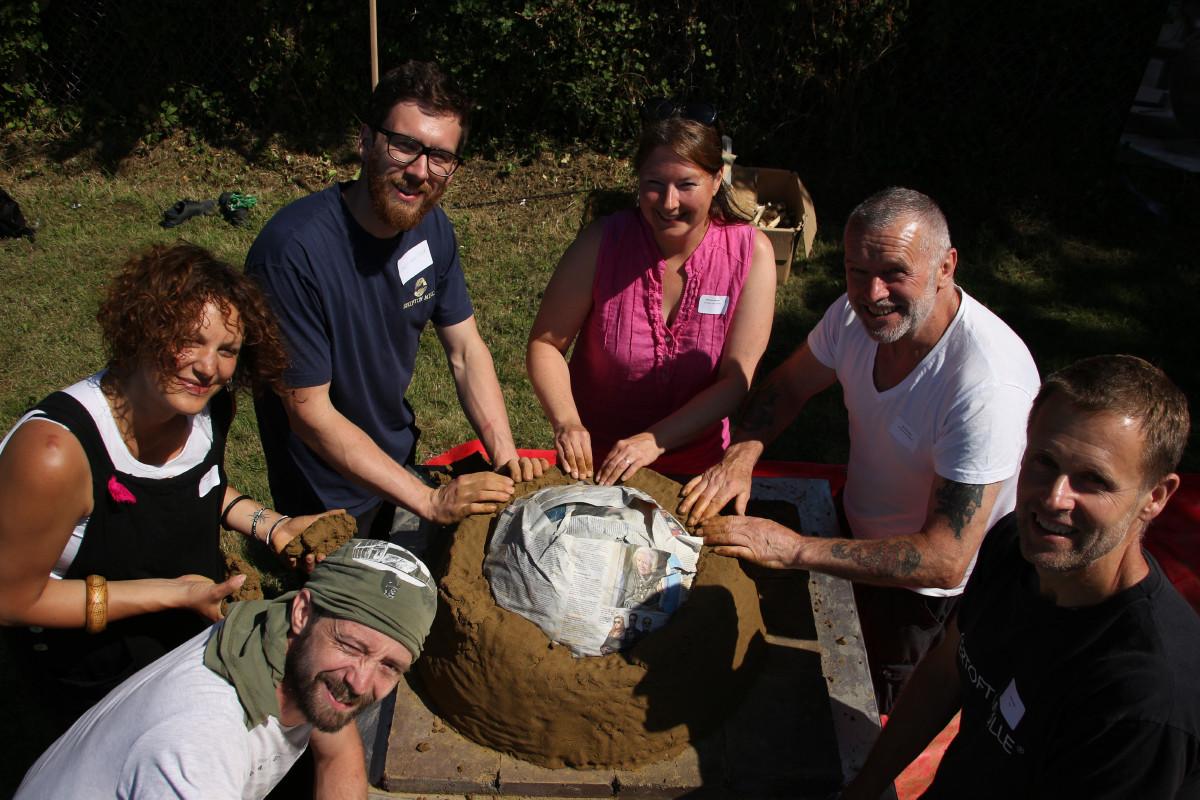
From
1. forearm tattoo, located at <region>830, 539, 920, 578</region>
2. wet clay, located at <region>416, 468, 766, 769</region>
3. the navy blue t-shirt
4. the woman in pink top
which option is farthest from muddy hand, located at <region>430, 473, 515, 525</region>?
forearm tattoo, located at <region>830, 539, 920, 578</region>

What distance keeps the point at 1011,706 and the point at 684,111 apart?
2.04 m

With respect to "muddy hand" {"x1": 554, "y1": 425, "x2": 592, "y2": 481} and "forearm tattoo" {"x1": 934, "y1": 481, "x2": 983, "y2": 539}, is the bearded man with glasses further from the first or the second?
"forearm tattoo" {"x1": 934, "y1": 481, "x2": 983, "y2": 539}

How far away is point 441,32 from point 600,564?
6.75 metres

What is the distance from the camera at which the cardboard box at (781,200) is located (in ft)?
20.9

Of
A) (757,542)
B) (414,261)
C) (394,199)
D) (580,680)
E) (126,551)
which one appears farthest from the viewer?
(414,261)

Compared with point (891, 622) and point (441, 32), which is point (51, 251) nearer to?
point (441, 32)

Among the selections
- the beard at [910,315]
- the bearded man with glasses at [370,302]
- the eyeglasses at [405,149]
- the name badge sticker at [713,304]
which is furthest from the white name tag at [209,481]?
the beard at [910,315]

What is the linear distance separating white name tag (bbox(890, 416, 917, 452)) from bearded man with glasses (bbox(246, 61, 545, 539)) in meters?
1.24

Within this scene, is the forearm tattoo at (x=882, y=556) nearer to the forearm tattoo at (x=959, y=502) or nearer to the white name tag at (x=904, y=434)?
the forearm tattoo at (x=959, y=502)

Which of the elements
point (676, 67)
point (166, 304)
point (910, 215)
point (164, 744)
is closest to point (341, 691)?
point (164, 744)

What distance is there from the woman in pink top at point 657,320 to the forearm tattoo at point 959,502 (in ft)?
2.70

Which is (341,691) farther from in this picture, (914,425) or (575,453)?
(914,425)

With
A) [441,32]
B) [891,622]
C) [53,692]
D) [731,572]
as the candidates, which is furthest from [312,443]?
[441,32]

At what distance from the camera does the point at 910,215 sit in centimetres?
235
